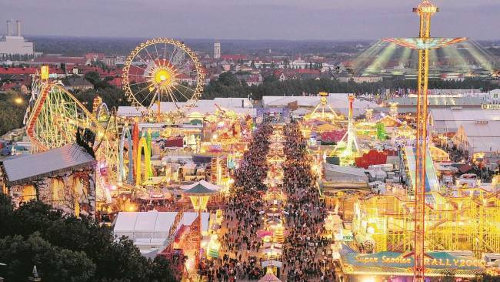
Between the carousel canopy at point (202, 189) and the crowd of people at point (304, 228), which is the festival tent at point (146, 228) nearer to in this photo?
the carousel canopy at point (202, 189)

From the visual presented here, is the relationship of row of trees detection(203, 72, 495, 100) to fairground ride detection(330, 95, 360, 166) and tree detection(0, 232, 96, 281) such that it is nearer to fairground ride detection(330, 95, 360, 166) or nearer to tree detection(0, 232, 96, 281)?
fairground ride detection(330, 95, 360, 166)

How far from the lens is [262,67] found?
16738cm

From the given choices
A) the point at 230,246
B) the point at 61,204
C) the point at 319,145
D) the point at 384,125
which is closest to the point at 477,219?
the point at 230,246

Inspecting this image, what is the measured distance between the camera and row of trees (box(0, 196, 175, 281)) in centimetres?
1647

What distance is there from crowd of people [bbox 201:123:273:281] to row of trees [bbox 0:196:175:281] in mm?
6426

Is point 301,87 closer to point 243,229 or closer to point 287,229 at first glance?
point 287,229

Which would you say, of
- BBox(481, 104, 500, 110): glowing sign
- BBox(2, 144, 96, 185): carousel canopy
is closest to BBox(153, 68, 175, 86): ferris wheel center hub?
BBox(481, 104, 500, 110): glowing sign

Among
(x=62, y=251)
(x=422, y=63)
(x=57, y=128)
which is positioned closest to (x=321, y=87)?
(x=57, y=128)

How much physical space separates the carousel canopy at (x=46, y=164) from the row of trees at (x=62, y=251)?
1482 millimetres

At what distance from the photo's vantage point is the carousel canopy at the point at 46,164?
22109 mm

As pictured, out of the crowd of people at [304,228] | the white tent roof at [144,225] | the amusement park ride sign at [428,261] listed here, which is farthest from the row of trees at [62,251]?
the crowd of people at [304,228]

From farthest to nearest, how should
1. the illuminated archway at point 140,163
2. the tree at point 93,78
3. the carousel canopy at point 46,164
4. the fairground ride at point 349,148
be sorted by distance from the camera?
the tree at point 93,78, the fairground ride at point 349,148, the illuminated archway at point 140,163, the carousel canopy at point 46,164

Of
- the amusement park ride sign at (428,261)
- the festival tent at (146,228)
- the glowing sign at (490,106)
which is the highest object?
the glowing sign at (490,106)

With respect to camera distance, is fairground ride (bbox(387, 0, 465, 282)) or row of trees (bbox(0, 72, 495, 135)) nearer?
fairground ride (bbox(387, 0, 465, 282))
